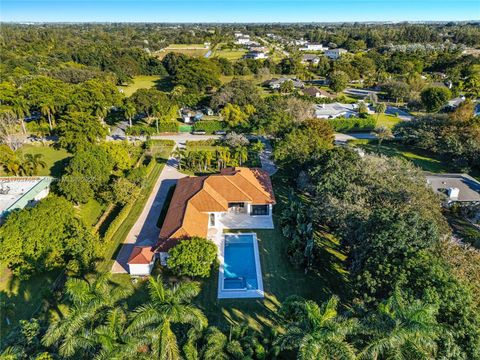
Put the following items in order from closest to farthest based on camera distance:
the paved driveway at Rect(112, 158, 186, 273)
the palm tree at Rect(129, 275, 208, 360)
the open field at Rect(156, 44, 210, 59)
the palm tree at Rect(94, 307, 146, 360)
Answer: the palm tree at Rect(94, 307, 146, 360) → the palm tree at Rect(129, 275, 208, 360) → the paved driveway at Rect(112, 158, 186, 273) → the open field at Rect(156, 44, 210, 59)

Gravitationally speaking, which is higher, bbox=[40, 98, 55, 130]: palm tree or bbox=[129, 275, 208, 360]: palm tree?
bbox=[129, 275, 208, 360]: palm tree

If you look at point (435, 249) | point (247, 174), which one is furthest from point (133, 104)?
point (435, 249)

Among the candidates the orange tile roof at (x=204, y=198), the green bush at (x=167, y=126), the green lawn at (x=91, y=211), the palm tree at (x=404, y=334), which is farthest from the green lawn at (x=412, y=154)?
the green lawn at (x=91, y=211)

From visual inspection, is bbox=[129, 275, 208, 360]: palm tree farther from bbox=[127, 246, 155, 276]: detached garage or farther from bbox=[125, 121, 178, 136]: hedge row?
bbox=[125, 121, 178, 136]: hedge row

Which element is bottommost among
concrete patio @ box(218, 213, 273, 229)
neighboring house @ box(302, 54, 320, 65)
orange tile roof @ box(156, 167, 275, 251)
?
concrete patio @ box(218, 213, 273, 229)

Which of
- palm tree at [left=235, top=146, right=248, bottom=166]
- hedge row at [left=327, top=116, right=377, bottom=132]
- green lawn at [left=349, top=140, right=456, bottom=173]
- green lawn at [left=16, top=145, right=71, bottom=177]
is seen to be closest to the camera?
green lawn at [left=16, top=145, right=71, bottom=177]

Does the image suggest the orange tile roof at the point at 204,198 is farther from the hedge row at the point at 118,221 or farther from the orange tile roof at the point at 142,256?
the hedge row at the point at 118,221

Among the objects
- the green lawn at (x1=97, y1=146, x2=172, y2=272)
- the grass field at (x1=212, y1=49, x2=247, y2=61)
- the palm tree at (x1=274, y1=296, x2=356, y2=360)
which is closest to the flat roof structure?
the palm tree at (x1=274, y1=296, x2=356, y2=360)

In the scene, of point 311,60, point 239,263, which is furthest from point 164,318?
point 311,60

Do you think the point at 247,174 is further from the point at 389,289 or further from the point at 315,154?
the point at 389,289
